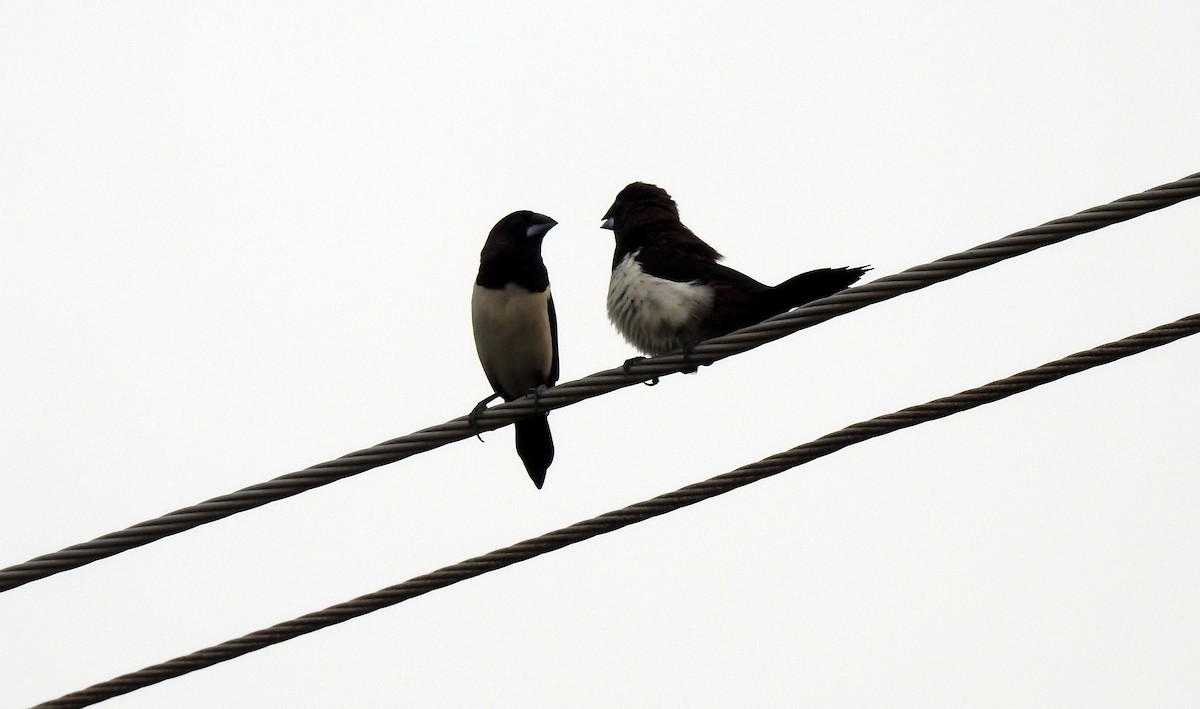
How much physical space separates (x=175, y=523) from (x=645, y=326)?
2253mm

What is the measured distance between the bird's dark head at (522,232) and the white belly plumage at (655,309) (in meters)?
0.79

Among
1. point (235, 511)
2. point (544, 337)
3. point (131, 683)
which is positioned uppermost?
point (544, 337)

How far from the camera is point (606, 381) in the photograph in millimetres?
4441

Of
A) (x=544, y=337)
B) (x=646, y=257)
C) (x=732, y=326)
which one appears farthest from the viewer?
(x=544, y=337)

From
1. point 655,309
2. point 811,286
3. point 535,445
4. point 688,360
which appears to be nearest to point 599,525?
point 688,360

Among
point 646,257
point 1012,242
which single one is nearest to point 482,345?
point 646,257

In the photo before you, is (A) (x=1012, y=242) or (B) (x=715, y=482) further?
(B) (x=715, y=482)

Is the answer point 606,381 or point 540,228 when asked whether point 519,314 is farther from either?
point 606,381

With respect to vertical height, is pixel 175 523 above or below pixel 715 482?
above

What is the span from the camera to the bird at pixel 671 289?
213 inches

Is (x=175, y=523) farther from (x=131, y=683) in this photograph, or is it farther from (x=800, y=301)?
(x=800, y=301)

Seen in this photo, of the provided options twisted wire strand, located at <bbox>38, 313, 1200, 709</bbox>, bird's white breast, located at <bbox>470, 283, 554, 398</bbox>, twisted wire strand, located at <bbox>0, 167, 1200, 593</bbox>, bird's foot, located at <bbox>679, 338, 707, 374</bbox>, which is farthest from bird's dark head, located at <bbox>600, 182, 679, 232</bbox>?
twisted wire strand, located at <bbox>38, 313, 1200, 709</bbox>

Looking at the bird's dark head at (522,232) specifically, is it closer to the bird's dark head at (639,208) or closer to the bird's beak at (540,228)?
the bird's beak at (540,228)

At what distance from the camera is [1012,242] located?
366 centimetres
